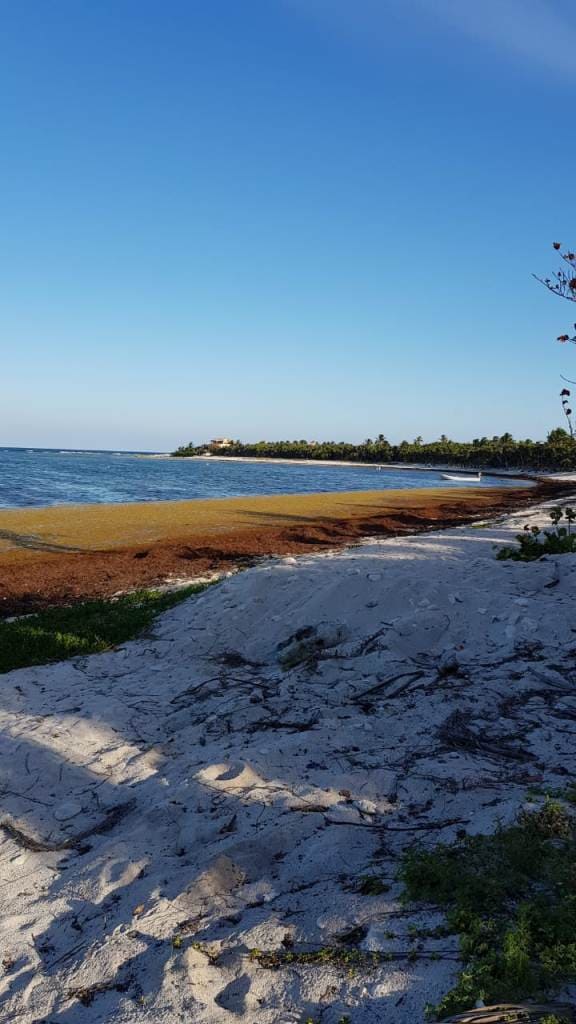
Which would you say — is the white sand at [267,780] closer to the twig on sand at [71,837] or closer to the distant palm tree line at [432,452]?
the twig on sand at [71,837]

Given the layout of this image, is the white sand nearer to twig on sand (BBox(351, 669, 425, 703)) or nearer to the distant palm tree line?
twig on sand (BBox(351, 669, 425, 703))

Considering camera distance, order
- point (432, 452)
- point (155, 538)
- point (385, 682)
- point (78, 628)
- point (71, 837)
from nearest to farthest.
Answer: point (71, 837)
point (385, 682)
point (78, 628)
point (155, 538)
point (432, 452)

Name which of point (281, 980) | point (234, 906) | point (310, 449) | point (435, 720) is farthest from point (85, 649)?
point (310, 449)

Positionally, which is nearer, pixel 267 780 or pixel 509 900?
pixel 509 900

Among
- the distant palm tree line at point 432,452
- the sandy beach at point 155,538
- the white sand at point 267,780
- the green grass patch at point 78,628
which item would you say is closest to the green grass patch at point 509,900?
the white sand at point 267,780

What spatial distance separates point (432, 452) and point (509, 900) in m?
121

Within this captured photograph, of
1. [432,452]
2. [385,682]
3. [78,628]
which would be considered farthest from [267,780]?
[432,452]

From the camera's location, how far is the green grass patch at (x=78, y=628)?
27.1 ft

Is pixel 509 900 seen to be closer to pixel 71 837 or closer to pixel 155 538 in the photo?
pixel 71 837

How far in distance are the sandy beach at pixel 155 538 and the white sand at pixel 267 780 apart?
15.7 ft

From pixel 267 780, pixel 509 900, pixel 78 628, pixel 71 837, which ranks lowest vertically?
pixel 71 837

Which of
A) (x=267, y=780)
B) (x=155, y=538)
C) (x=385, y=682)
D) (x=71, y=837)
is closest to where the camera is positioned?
(x=71, y=837)

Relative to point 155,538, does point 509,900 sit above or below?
above

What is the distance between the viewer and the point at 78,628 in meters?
9.19
